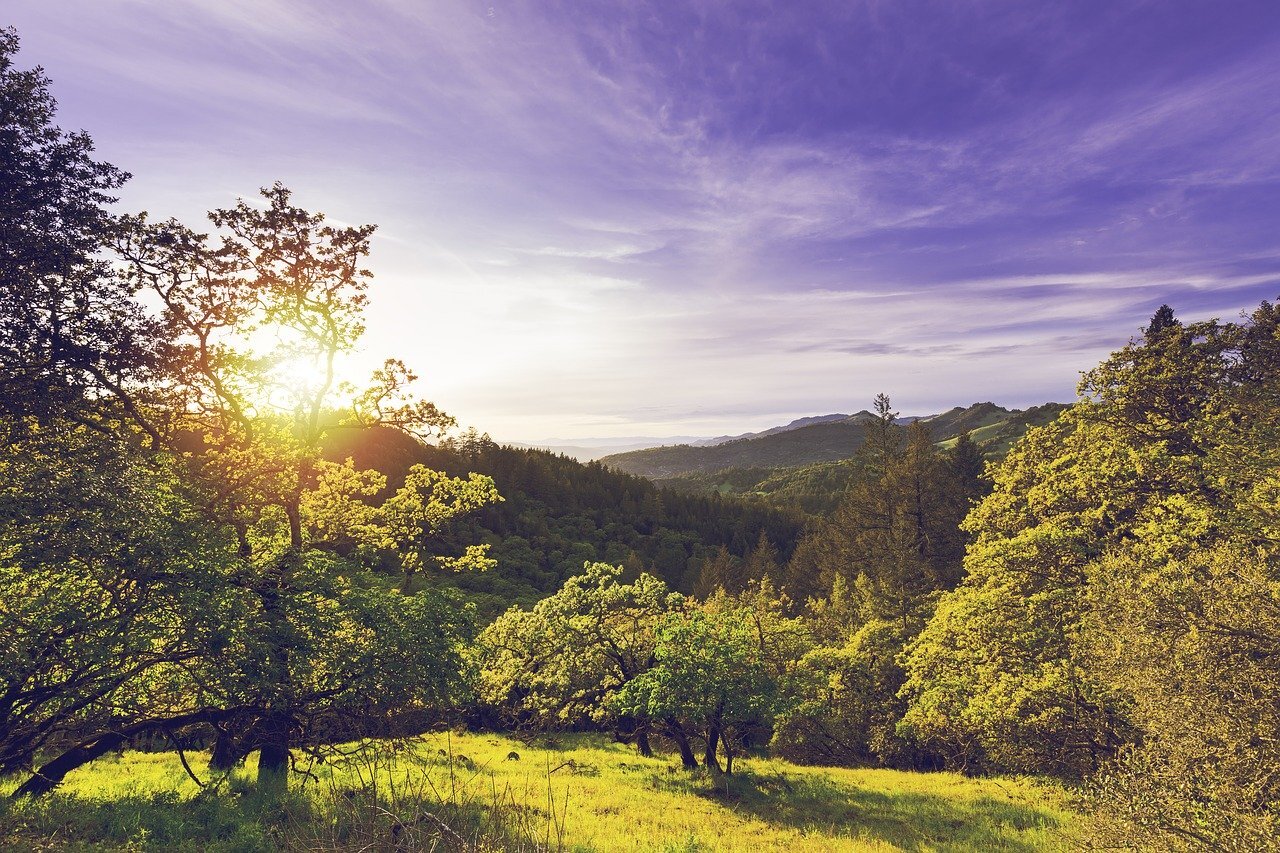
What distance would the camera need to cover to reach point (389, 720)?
17.0 metres

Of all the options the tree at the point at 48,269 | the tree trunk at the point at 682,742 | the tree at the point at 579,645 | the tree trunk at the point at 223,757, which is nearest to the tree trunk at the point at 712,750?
the tree trunk at the point at 682,742

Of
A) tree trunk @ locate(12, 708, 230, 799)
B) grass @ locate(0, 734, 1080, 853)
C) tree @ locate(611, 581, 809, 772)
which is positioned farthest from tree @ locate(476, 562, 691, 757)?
tree trunk @ locate(12, 708, 230, 799)

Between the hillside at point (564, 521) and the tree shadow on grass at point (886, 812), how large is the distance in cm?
3953

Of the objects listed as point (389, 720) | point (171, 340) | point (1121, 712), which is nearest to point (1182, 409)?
point (1121, 712)

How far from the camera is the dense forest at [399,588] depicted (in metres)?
11.2

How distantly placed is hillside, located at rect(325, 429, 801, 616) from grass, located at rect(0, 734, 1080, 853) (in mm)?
38407

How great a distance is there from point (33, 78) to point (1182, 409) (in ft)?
122

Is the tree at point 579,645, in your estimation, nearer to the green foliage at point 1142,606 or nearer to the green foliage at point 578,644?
the green foliage at point 578,644

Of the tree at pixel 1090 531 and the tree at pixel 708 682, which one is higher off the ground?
the tree at pixel 1090 531

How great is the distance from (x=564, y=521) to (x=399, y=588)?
74989 millimetres

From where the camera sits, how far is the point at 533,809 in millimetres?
16219

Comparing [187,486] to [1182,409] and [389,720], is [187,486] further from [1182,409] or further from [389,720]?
[1182,409]

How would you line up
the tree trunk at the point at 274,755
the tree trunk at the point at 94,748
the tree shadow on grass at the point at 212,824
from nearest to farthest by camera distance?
the tree shadow on grass at the point at 212,824
the tree trunk at the point at 94,748
the tree trunk at the point at 274,755

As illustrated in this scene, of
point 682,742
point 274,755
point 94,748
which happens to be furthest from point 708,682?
point 94,748
